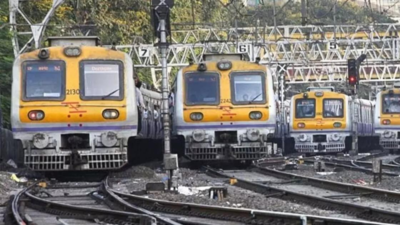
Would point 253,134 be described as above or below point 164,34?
below

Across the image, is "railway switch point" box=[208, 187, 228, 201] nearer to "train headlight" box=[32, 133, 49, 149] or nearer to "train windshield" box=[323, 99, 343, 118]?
"train headlight" box=[32, 133, 49, 149]

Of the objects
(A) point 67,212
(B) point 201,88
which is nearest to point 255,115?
(B) point 201,88

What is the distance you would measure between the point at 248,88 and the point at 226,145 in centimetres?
135

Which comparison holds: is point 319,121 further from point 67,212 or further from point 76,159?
point 67,212

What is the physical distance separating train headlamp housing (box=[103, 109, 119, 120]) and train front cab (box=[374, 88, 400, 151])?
1682cm

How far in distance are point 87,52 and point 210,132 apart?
424 cm

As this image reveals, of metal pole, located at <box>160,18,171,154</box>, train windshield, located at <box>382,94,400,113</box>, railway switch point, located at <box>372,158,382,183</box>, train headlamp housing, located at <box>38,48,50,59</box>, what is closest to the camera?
metal pole, located at <box>160,18,171,154</box>

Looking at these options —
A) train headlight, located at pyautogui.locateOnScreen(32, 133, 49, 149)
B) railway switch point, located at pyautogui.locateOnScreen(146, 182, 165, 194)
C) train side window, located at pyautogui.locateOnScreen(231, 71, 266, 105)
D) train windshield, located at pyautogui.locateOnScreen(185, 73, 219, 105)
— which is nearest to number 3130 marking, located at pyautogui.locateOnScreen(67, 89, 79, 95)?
train headlight, located at pyautogui.locateOnScreen(32, 133, 49, 149)

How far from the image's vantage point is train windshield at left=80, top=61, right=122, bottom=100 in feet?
57.5

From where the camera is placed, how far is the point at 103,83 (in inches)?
693

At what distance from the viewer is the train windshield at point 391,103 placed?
107ft

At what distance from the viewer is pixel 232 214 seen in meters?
10.9

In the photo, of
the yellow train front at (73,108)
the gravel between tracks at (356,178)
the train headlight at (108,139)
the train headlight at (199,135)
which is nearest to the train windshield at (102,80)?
the yellow train front at (73,108)

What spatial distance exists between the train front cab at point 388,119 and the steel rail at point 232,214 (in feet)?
67.7
